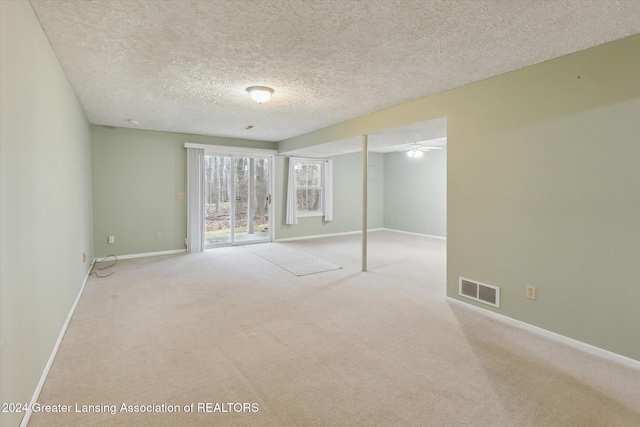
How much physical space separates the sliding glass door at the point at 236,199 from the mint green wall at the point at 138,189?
1.67ft

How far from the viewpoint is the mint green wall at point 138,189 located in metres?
5.28

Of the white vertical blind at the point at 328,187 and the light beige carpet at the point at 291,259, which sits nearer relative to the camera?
the light beige carpet at the point at 291,259

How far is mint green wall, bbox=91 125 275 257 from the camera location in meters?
5.28

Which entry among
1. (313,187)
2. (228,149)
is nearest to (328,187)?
(313,187)

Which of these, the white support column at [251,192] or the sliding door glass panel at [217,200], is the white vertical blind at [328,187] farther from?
the sliding door glass panel at [217,200]

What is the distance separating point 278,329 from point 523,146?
2.75 m

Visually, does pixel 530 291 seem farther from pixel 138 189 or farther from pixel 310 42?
pixel 138 189

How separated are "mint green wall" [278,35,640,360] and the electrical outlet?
4 cm

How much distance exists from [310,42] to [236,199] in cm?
490

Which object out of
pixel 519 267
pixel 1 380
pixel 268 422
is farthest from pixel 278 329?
pixel 519 267

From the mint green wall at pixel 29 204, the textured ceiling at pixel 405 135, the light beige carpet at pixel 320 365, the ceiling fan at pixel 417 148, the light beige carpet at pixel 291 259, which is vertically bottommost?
the light beige carpet at pixel 320 365

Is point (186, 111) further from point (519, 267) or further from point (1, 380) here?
point (519, 267)

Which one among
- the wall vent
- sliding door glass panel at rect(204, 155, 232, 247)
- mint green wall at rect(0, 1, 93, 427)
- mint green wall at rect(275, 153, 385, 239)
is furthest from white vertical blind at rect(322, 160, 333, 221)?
mint green wall at rect(0, 1, 93, 427)

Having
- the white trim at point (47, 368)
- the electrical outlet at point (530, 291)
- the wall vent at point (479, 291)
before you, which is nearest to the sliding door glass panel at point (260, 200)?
the white trim at point (47, 368)
